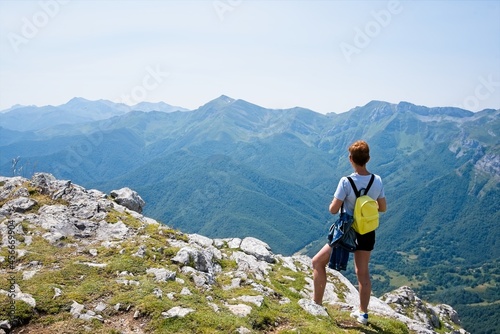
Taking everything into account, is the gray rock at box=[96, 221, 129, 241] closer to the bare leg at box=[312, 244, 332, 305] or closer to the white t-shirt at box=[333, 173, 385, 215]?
the bare leg at box=[312, 244, 332, 305]

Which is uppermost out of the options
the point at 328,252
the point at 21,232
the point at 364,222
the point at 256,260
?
the point at 364,222

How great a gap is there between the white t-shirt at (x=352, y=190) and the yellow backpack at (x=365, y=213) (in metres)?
0.18

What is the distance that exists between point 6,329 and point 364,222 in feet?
36.1

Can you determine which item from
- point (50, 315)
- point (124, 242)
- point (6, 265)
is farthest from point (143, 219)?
point (50, 315)

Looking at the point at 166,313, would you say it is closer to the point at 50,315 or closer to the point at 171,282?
the point at 171,282

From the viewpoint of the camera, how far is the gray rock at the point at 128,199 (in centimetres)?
2686

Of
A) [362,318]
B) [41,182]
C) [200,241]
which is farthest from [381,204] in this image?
[41,182]

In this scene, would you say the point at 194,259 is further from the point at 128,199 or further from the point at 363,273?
the point at 128,199

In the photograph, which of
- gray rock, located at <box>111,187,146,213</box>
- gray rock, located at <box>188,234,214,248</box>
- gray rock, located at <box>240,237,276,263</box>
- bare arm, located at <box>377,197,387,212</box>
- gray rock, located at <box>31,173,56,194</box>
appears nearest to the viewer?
bare arm, located at <box>377,197,387,212</box>

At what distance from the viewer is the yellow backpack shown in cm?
1052

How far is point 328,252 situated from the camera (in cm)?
1158

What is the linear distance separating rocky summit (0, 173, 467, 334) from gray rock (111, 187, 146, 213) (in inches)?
134

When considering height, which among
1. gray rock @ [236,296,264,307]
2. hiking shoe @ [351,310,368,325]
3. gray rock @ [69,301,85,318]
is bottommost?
gray rock @ [69,301,85,318]

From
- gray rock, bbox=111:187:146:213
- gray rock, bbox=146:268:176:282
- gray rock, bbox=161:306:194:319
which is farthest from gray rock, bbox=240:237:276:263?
gray rock, bbox=161:306:194:319
